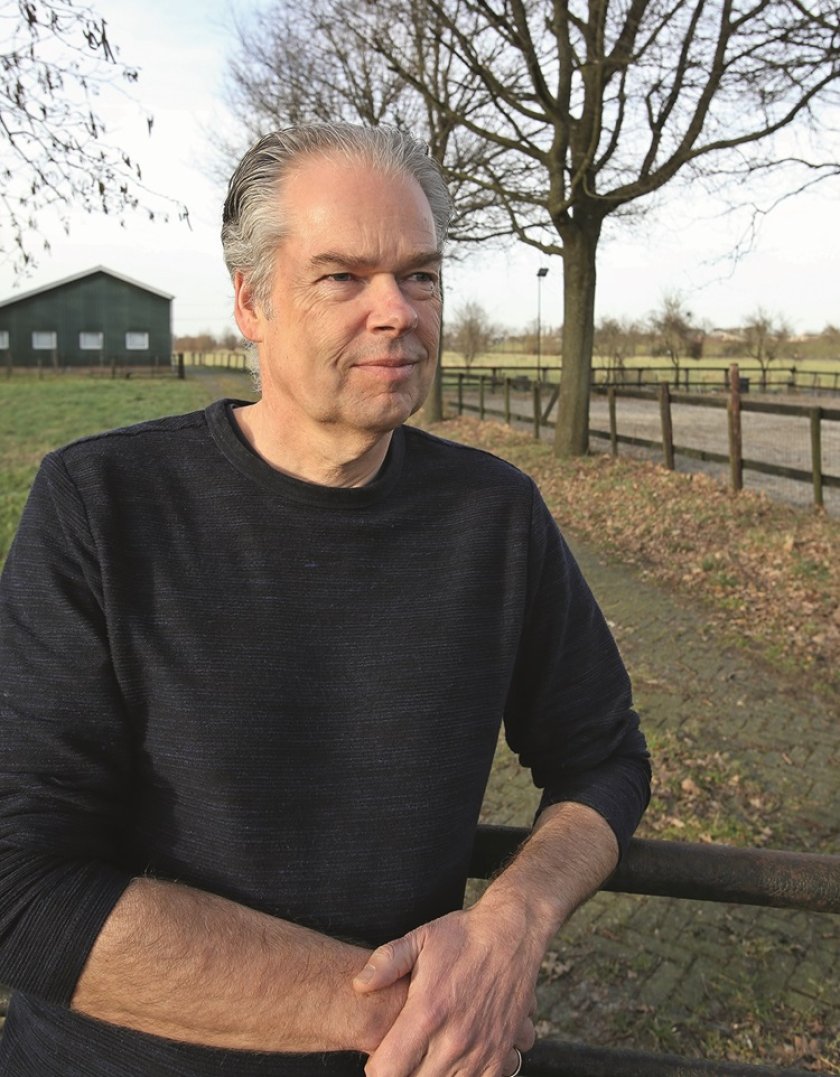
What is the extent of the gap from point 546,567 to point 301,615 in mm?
500

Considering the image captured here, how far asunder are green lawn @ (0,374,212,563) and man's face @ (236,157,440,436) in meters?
7.48

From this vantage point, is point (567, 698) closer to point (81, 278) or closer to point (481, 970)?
point (481, 970)

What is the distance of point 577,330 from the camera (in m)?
13.8

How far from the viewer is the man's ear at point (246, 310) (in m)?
1.76

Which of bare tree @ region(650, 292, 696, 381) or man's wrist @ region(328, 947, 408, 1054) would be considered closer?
man's wrist @ region(328, 947, 408, 1054)

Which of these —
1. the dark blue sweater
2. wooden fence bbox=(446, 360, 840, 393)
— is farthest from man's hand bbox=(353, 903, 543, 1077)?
wooden fence bbox=(446, 360, 840, 393)

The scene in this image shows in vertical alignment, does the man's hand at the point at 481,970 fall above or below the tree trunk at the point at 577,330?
below

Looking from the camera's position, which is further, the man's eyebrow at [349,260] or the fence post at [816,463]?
the fence post at [816,463]

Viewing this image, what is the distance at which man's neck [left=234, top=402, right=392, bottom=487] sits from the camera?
1660 millimetres

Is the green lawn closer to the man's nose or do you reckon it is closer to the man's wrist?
the man's nose

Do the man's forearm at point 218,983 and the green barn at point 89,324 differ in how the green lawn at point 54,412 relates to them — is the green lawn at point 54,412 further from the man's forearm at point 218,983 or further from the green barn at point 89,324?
the man's forearm at point 218,983

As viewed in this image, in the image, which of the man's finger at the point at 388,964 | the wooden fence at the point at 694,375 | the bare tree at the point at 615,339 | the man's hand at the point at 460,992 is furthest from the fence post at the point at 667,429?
the bare tree at the point at 615,339


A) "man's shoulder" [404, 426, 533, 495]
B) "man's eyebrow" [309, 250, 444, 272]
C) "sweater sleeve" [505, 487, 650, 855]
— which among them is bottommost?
"sweater sleeve" [505, 487, 650, 855]

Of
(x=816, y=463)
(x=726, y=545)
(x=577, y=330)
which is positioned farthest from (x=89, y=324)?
(x=726, y=545)
